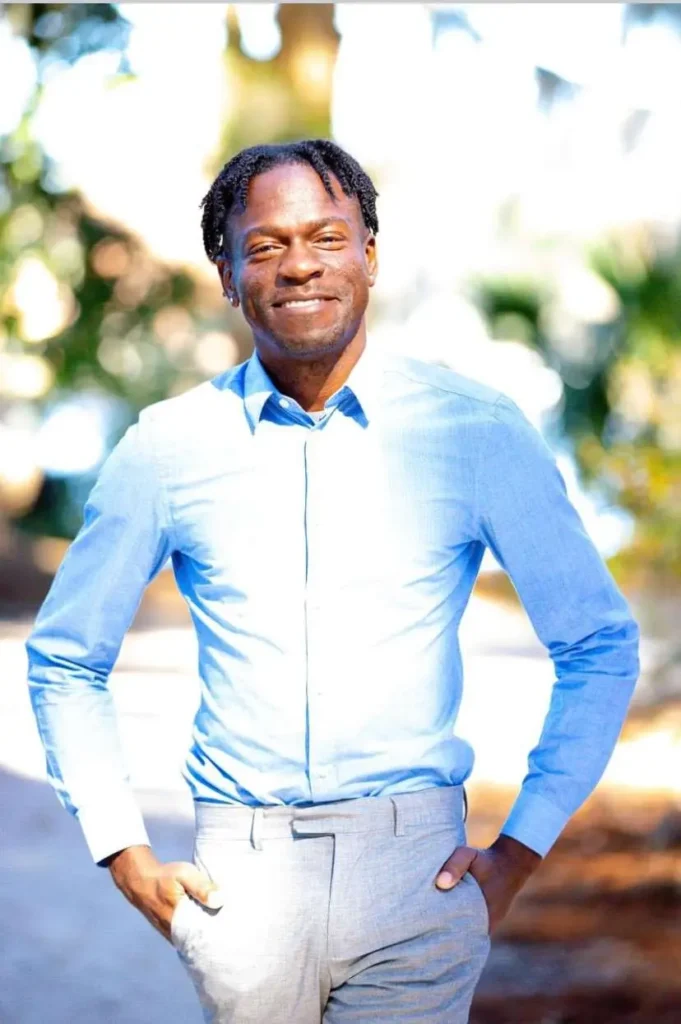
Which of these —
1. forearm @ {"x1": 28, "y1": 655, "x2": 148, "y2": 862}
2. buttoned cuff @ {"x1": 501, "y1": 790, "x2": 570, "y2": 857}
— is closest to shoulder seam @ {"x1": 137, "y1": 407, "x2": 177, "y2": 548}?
forearm @ {"x1": 28, "y1": 655, "x2": 148, "y2": 862}

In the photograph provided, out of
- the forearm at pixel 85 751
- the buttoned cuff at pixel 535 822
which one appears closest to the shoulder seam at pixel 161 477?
the forearm at pixel 85 751

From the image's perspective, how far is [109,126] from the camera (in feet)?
29.1

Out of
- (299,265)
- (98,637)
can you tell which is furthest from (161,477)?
(299,265)

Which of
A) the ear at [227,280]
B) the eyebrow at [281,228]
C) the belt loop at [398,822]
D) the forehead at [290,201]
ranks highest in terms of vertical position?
the forehead at [290,201]

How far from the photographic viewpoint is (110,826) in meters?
2.21

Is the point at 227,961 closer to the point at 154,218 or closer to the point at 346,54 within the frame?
the point at 346,54

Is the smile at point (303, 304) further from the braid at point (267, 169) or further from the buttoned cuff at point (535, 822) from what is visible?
the buttoned cuff at point (535, 822)

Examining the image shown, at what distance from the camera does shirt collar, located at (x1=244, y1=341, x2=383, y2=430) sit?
2.17 metres

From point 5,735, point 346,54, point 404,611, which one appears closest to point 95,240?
point 346,54

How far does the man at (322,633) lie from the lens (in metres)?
2.00

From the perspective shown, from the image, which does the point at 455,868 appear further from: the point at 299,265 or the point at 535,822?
the point at 299,265

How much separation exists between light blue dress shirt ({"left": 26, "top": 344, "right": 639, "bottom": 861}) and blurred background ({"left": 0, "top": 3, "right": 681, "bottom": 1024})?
2.90m

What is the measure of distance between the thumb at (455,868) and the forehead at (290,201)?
86 cm

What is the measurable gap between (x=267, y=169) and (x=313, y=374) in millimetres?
291
